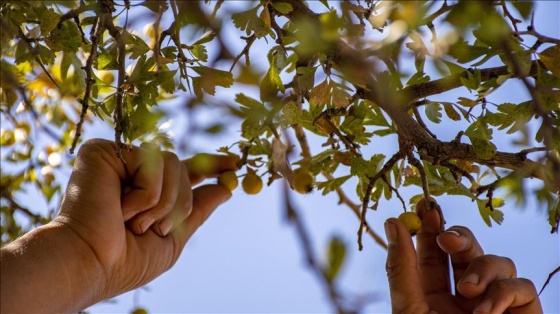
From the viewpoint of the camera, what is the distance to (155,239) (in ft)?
4.02

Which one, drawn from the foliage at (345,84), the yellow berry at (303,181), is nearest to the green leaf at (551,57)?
the foliage at (345,84)

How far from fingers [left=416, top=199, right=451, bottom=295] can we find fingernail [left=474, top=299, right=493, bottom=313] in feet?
0.42

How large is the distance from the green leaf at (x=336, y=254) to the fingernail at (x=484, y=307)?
629 millimetres

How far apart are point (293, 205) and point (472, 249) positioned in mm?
711

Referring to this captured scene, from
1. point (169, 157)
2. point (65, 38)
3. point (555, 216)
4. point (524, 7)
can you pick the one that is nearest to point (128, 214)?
point (169, 157)

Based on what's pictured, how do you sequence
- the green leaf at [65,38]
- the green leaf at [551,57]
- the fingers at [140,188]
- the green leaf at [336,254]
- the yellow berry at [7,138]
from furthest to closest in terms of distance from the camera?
the yellow berry at [7,138] → the fingers at [140,188] → the green leaf at [65,38] → the green leaf at [551,57] → the green leaf at [336,254]

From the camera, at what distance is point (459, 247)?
999 mm

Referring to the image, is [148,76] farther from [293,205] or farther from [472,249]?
[472,249]

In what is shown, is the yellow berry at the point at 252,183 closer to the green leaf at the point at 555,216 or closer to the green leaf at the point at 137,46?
the green leaf at the point at 137,46

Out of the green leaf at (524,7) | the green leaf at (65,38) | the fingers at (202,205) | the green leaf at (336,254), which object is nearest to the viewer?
the green leaf at (336,254)

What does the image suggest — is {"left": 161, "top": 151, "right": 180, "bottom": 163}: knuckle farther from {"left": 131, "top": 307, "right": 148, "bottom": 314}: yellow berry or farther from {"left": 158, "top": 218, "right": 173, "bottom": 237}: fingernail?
{"left": 131, "top": 307, "right": 148, "bottom": 314}: yellow berry

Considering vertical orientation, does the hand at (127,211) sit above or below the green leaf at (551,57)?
below

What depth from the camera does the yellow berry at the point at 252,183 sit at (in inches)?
49.8

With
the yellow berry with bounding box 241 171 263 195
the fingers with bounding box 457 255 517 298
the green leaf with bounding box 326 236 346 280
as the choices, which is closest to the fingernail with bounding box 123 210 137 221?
the yellow berry with bounding box 241 171 263 195
